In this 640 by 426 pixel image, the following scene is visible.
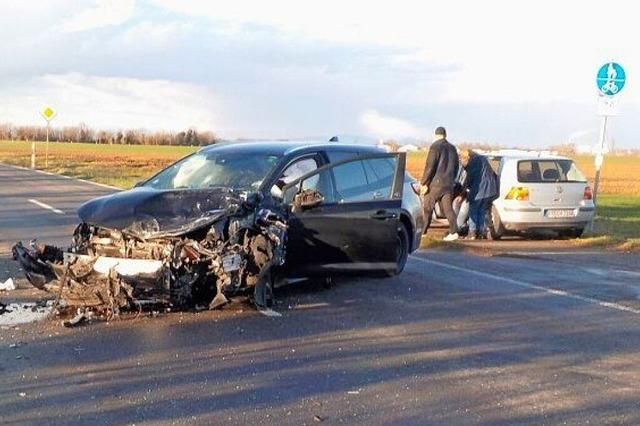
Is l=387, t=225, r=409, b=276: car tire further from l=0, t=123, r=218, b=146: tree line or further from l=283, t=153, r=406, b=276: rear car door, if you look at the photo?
l=0, t=123, r=218, b=146: tree line

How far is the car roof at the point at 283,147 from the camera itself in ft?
32.2

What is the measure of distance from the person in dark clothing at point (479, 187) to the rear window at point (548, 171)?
24.1 inches

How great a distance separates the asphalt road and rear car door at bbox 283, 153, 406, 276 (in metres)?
0.37

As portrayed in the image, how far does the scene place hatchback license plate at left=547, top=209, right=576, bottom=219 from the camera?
52.2ft

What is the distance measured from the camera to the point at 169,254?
26.2 ft

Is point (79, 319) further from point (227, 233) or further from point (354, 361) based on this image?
point (354, 361)

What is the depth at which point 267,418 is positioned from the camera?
534cm

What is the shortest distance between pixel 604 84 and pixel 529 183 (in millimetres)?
2727

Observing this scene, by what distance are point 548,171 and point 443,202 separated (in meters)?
2.23

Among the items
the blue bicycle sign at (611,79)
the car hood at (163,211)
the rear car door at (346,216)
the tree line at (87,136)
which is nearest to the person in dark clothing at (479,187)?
the blue bicycle sign at (611,79)

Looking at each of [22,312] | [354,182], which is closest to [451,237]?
[354,182]

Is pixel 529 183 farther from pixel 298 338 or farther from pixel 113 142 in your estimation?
pixel 113 142

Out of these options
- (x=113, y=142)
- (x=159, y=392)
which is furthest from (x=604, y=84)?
(x=113, y=142)

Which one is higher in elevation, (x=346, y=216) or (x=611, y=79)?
(x=611, y=79)
